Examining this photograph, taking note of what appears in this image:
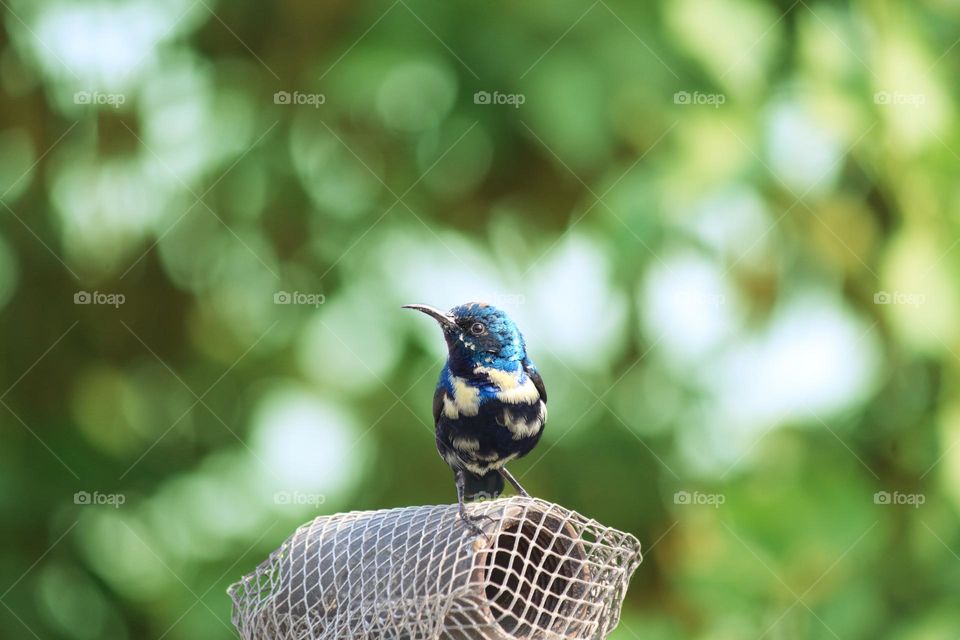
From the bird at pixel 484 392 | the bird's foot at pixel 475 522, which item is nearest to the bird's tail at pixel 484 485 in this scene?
the bird at pixel 484 392

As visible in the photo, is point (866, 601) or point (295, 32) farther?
point (295, 32)

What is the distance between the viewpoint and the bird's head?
2273 millimetres

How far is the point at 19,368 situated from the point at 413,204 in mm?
1755

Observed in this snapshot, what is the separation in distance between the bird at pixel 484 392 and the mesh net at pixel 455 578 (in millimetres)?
139

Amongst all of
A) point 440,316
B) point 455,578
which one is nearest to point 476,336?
point 440,316

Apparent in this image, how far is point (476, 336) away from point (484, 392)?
0.12 m

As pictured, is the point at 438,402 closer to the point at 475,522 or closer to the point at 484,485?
the point at 484,485

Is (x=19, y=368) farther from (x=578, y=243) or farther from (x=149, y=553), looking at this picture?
(x=578, y=243)

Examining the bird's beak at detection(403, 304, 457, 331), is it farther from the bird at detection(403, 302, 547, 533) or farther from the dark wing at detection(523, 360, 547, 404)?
the dark wing at detection(523, 360, 547, 404)

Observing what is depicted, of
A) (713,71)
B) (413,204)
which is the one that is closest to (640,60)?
(713,71)

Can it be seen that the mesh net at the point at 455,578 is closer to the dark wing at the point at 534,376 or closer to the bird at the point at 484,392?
the bird at the point at 484,392

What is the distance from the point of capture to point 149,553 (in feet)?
14.7

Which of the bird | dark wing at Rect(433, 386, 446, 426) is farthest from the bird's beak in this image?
dark wing at Rect(433, 386, 446, 426)

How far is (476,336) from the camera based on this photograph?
90.0 inches
